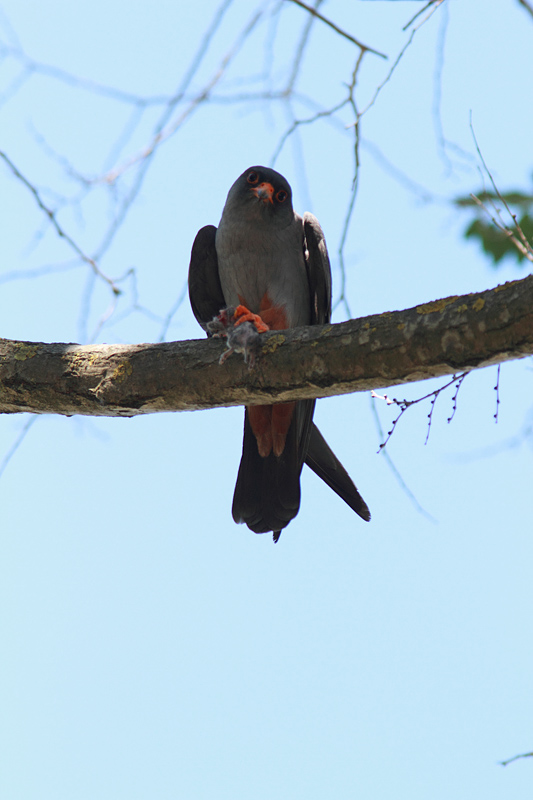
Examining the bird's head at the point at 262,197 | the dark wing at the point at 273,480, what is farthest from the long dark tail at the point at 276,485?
the bird's head at the point at 262,197

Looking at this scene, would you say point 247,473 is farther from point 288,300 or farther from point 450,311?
point 450,311

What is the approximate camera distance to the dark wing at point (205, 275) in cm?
427

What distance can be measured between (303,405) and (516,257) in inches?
125

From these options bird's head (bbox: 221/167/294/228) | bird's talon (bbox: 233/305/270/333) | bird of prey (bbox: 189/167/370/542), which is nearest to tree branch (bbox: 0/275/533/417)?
bird's talon (bbox: 233/305/270/333)

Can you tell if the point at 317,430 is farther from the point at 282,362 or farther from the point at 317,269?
the point at 282,362

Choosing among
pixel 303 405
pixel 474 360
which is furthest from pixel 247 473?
pixel 474 360

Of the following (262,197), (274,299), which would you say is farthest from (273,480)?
(262,197)

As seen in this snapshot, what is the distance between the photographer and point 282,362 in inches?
105

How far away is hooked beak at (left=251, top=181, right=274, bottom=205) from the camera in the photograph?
401 cm

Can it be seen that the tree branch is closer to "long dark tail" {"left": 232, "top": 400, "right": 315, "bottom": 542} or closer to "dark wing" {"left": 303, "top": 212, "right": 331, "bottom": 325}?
"long dark tail" {"left": 232, "top": 400, "right": 315, "bottom": 542}

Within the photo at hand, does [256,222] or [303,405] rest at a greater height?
[256,222]

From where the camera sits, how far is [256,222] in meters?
4.01

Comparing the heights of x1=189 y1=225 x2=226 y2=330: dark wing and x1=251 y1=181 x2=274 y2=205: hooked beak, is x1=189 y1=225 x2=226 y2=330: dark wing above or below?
below

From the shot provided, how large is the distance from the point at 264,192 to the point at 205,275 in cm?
65
